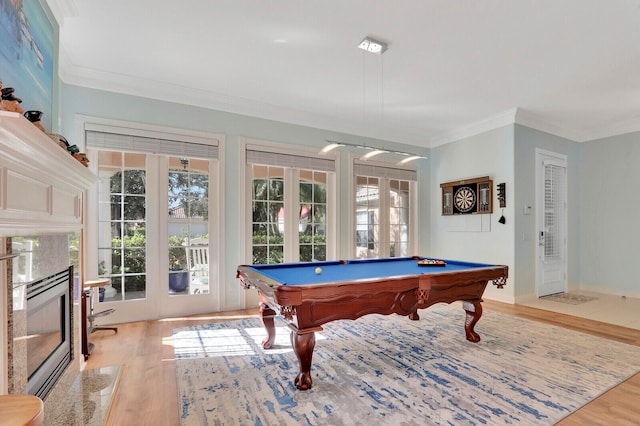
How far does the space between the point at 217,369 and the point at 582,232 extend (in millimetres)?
6266

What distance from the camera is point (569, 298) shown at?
500 centimetres

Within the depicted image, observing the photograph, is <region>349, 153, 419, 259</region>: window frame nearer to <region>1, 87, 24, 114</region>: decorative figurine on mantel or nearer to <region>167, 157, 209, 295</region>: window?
<region>167, 157, 209, 295</region>: window

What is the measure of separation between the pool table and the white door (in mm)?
2569

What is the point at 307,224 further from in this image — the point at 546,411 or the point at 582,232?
the point at 582,232

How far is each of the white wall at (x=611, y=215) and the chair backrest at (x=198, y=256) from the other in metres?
6.14

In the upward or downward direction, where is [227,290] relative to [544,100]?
downward

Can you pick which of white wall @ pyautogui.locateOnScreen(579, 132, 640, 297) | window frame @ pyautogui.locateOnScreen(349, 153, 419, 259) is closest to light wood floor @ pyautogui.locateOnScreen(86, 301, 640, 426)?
window frame @ pyautogui.locateOnScreen(349, 153, 419, 259)

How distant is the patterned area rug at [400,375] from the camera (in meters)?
1.97

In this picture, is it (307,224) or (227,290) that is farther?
(307,224)

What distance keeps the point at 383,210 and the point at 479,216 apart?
148cm

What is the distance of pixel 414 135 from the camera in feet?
19.3

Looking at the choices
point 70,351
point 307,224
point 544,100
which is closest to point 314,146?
point 307,224

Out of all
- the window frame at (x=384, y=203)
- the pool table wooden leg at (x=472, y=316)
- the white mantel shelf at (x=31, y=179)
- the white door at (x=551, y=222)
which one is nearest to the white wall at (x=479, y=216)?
the window frame at (x=384, y=203)

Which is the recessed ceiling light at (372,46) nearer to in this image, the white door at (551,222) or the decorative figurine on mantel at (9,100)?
the decorative figurine on mantel at (9,100)
